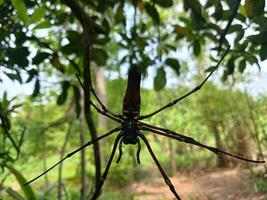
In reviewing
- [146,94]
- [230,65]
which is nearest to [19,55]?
[230,65]

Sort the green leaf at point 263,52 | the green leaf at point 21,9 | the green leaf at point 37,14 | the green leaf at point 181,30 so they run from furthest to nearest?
the green leaf at point 181,30
the green leaf at point 263,52
the green leaf at point 37,14
the green leaf at point 21,9

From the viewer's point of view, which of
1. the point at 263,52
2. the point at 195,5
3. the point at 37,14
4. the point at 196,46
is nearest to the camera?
the point at 37,14

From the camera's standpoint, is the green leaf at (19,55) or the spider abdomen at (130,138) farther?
the green leaf at (19,55)

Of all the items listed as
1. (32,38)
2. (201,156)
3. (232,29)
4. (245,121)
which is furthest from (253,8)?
(201,156)

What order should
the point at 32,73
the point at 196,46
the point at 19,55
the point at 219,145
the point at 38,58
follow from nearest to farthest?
the point at 19,55
the point at 38,58
the point at 32,73
the point at 196,46
the point at 219,145

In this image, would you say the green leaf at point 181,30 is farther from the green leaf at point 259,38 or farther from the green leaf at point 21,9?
the green leaf at point 21,9

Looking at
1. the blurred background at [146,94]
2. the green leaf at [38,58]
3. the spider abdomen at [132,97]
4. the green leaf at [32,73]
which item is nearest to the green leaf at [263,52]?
the blurred background at [146,94]

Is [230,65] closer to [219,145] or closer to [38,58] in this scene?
[38,58]

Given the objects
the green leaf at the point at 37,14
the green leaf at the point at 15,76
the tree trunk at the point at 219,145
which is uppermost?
the green leaf at the point at 37,14

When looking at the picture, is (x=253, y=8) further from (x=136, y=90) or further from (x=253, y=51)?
(x=136, y=90)
